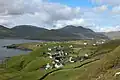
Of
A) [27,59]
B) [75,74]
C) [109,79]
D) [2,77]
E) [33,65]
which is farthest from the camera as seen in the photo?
[27,59]

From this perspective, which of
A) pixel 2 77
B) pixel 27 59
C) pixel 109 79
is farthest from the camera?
pixel 27 59

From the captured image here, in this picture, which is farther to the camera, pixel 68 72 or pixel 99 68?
pixel 68 72

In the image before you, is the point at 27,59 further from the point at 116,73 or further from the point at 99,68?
the point at 116,73

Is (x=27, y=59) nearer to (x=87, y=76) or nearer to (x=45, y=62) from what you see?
(x=45, y=62)

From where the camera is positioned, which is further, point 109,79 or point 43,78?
point 43,78

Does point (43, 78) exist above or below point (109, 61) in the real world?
below

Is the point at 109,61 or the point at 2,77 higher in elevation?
the point at 109,61

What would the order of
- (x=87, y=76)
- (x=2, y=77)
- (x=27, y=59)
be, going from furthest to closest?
(x=27, y=59)
(x=2, y=77)
(x=87, y=76)

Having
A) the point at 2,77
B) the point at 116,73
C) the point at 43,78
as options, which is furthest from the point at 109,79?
the point at 2,77

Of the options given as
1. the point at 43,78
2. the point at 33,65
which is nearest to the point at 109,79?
the point at 43,78
